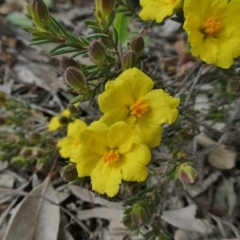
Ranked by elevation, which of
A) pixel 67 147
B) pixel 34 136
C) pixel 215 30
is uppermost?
pixel 215 30

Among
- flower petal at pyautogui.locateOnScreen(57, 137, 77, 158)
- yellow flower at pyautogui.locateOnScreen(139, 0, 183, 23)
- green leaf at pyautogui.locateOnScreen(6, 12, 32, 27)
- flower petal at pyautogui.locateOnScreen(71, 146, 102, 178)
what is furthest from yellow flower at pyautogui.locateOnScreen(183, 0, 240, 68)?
green leaf at pyautogui.locateOnScreen(6, 12, 32, 27)

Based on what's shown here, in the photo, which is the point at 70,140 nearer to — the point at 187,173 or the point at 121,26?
the point at 187,173

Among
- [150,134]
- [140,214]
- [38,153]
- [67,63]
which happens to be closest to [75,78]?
[67,63]

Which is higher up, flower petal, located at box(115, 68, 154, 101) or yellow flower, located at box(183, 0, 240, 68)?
yellow flower, located at box(183, 0, 240, 68)

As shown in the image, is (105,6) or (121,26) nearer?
(105,6)

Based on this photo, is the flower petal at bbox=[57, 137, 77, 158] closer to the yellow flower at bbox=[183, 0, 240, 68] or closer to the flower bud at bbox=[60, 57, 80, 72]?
the flower bud at bbox=[60, 57, 80, 72]

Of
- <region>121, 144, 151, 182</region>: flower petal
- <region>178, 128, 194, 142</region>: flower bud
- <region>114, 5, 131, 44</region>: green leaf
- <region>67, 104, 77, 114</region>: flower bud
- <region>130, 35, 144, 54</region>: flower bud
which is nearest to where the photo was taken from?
<region>121, 144, 151, 182</region>: flower petal
